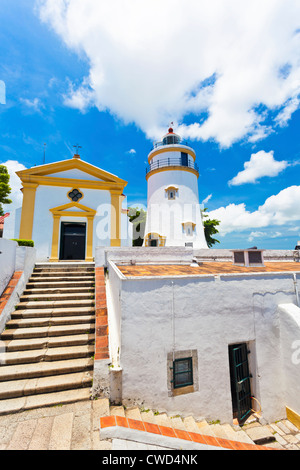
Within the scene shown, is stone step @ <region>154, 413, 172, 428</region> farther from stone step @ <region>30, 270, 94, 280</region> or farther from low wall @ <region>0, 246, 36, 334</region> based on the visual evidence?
stone step @ <region>30, 270, 94, 280</region>

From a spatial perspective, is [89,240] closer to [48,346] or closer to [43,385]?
[48,346]

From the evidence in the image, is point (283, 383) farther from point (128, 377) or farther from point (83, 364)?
point (83, 364)

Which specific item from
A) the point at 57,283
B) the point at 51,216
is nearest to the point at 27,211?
the point at 51,216

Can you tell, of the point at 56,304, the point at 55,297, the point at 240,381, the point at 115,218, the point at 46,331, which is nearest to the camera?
the point at 46,331

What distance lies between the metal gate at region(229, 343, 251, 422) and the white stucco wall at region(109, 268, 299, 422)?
0.19 metres

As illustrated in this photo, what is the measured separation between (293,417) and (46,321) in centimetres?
694

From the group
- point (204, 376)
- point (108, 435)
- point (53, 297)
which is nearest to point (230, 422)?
point (204, 376)

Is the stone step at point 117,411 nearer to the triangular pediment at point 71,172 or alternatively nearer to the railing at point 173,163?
the triangular pediment at point 71,172

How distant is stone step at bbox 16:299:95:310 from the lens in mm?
5730

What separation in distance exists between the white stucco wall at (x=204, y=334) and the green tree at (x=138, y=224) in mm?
18795

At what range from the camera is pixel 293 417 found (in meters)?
5.17

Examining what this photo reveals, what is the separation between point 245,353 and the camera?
5.28m

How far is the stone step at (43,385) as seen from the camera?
3676mm

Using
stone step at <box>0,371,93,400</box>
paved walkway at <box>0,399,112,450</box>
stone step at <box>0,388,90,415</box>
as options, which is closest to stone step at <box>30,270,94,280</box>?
stone step at <box>0,371,93,400</box>
